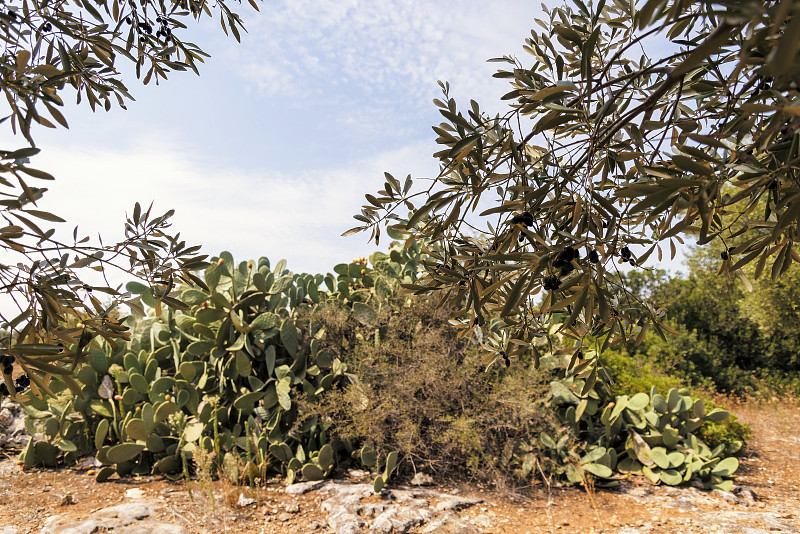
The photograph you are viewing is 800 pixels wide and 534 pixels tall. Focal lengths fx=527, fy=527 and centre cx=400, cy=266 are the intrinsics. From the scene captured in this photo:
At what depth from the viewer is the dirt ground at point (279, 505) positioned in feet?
12.0

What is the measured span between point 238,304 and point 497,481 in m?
2.76

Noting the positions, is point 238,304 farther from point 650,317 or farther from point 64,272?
point 650,317

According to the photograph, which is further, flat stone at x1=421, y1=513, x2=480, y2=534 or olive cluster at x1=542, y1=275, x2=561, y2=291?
flat stone at x1=421, y1=513, x2=480, y2=534

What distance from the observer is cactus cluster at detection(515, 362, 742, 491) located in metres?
4.48

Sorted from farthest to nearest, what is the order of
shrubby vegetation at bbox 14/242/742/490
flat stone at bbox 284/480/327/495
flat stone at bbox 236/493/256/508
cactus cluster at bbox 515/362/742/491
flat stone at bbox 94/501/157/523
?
cactus cluster at bbox 515/362/742/491
shrubby vegetation at bbox 14/242/742/490
flat stone at bbox 284/480/327/495
flat stone at bbox 236/493/256/508
flat stone at bbox 94/501/157/523

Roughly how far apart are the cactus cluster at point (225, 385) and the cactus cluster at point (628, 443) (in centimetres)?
160

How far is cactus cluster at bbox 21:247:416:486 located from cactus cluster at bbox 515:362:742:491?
1.60 meters

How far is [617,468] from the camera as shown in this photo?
4820mm

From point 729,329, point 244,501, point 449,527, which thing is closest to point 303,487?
point 244,501

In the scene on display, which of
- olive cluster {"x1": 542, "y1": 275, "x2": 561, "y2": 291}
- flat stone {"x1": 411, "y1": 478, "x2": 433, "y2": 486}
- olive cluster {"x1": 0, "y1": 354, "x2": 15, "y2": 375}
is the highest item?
olive cluster {"x1": 542, "y1": 275, "x2": 561, "y2": 291}

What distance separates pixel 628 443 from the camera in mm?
4762

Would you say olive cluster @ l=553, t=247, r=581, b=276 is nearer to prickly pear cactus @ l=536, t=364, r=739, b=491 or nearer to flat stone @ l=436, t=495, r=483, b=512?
flat stone @ l=436, t=495, r=483, b=512

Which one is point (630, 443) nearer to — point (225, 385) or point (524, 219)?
point (225, 385)

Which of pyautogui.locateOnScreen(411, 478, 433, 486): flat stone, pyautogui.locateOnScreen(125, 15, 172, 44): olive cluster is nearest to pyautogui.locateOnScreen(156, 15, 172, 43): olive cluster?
pyautogui.locateOnScreen(125, 15, 172, 44): olive cluster
